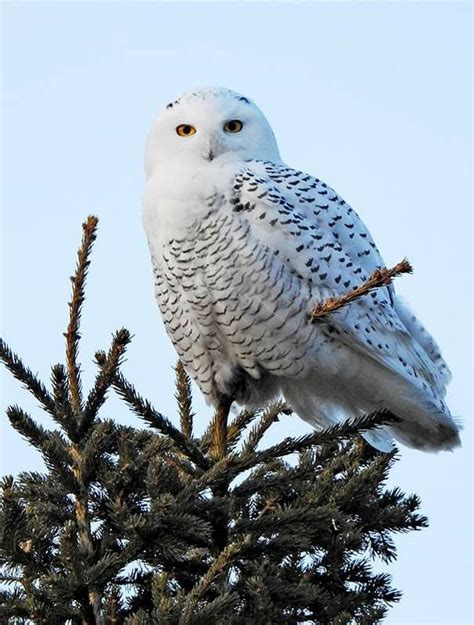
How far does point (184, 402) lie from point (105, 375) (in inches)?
47.7

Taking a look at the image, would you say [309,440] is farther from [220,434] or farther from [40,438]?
[40,438]

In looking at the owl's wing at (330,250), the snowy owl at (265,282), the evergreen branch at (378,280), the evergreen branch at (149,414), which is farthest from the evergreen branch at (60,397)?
the owl's wing at (330,250)

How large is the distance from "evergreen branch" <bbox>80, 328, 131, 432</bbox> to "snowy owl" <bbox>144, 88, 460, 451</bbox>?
1360 mm

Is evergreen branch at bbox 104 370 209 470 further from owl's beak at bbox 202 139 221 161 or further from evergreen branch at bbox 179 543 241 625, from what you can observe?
owl's beak at bbox 202 139 221 161

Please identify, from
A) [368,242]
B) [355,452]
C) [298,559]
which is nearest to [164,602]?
[298,559]

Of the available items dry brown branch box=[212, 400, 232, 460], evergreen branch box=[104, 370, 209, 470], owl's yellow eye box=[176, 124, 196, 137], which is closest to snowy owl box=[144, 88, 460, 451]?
owl's yellow eye box=[176, 124, 196, 137]

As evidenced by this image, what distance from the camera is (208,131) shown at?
15.9 feet

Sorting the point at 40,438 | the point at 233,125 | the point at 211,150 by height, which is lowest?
the point at 40,438

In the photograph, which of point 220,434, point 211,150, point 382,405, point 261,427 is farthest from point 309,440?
point 211,150

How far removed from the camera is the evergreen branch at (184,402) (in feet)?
14.4

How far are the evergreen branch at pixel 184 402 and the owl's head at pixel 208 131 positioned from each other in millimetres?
919

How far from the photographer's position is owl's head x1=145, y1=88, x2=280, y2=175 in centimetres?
483

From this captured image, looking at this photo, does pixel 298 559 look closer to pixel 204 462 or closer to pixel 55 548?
pixel 204 462

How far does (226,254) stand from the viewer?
4.55 metres
